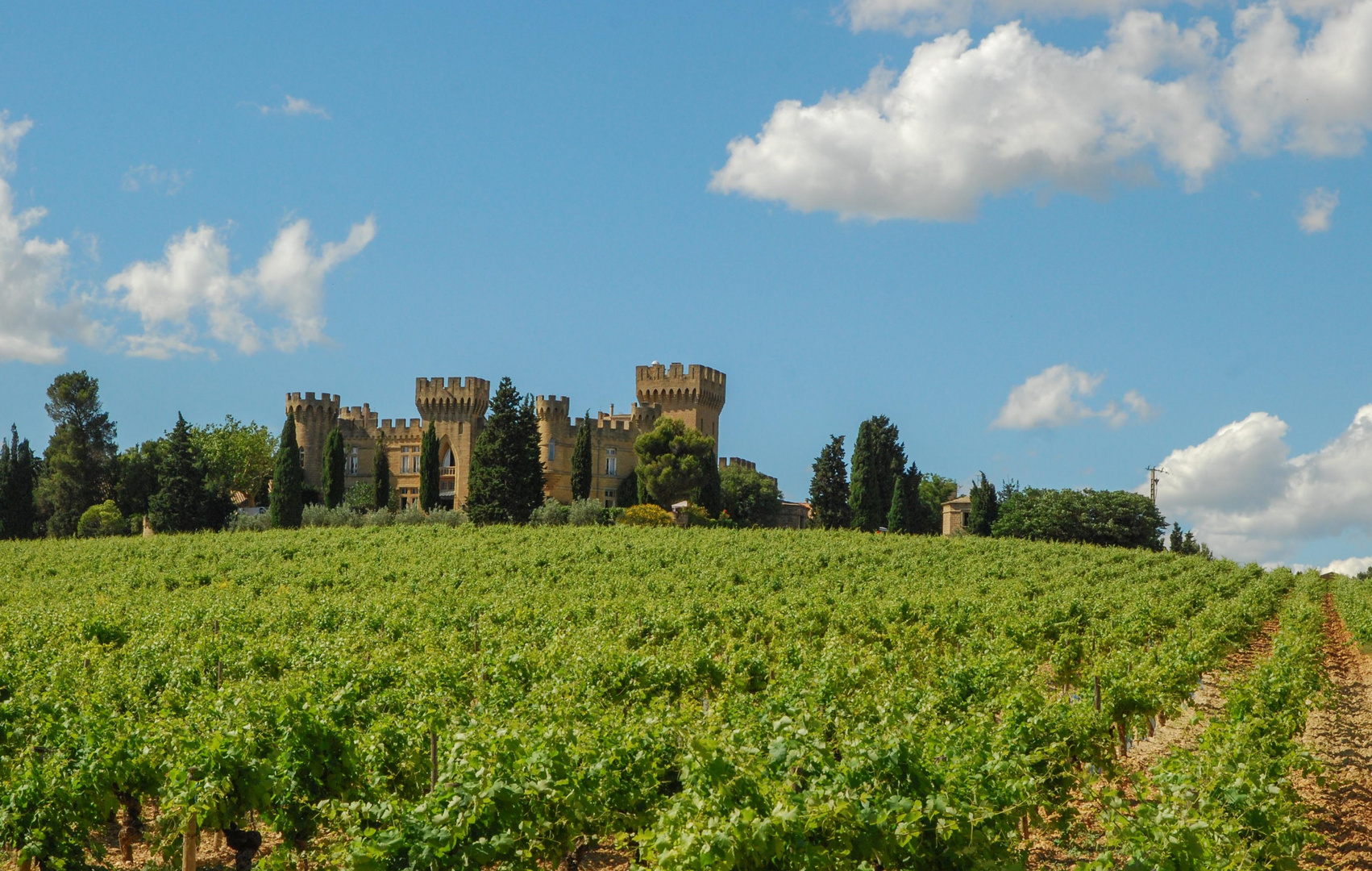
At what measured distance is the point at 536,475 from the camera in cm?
4116

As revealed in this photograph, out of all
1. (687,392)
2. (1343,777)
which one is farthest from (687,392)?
(1343,777)

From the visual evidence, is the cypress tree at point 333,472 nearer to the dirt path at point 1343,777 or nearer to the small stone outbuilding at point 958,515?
the small stone outbuilding at point 958,515

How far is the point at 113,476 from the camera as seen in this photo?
170 ft

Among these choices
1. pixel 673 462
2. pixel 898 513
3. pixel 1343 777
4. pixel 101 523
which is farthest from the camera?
pixel 673 462

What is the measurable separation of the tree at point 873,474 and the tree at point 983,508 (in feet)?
16.8

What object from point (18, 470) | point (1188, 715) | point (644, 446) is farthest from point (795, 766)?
point (18, 470)

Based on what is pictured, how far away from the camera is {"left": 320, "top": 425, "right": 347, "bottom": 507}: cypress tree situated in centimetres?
4891

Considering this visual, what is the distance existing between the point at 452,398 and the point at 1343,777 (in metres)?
46.9

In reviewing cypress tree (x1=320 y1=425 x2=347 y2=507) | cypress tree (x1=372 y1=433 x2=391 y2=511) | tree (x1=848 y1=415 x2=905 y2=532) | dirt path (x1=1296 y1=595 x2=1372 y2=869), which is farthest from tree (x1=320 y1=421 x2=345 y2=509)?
dirt path (x1=1296 y1=595 x2=1372 y2=869)

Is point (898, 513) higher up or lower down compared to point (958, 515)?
lower down

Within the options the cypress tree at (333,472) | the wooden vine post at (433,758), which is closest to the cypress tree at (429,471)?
the cypress tree at (333,472)

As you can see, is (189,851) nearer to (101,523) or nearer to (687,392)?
(101,523)

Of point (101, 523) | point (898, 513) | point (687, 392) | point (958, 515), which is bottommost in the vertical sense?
point (101, 523)

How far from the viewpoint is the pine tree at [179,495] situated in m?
44.7
